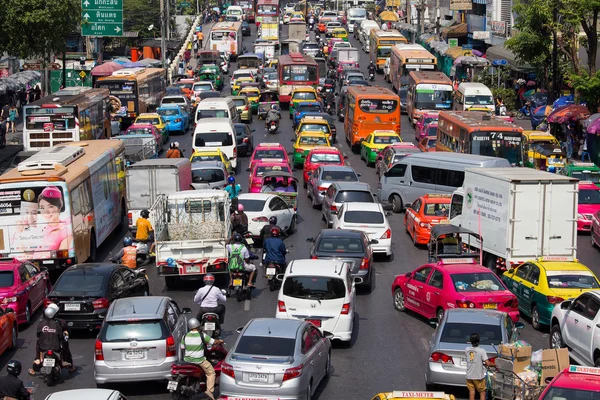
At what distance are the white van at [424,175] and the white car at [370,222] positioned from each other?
5817mm

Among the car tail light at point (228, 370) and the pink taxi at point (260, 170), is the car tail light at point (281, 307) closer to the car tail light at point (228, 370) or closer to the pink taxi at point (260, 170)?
the car tail light at point (228, 370)

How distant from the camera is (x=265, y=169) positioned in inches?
1382

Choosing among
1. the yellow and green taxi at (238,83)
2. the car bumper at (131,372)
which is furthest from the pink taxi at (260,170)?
the yellow and green taxi at (238,83)

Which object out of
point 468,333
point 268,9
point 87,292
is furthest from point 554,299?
point 268,9

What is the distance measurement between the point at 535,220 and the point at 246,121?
33861mm

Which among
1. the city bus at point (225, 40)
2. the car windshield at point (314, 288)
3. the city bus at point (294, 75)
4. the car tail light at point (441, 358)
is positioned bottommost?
the car tail light at point (441, 358)

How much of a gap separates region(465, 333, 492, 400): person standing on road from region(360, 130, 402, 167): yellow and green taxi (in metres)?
28.1

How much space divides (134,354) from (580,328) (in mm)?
7662

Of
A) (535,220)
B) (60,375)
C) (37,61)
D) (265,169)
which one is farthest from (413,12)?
(60,375)

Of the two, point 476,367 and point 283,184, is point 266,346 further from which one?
point 283,184

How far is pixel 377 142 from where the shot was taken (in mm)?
44031

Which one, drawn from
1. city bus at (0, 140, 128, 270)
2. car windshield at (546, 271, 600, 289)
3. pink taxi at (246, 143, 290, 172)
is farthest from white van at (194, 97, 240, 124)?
car windshield at (546, 271, 600, 289)

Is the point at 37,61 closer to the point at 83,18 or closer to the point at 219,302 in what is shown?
the point at 83,18

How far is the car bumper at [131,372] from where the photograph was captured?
16.6 metres
